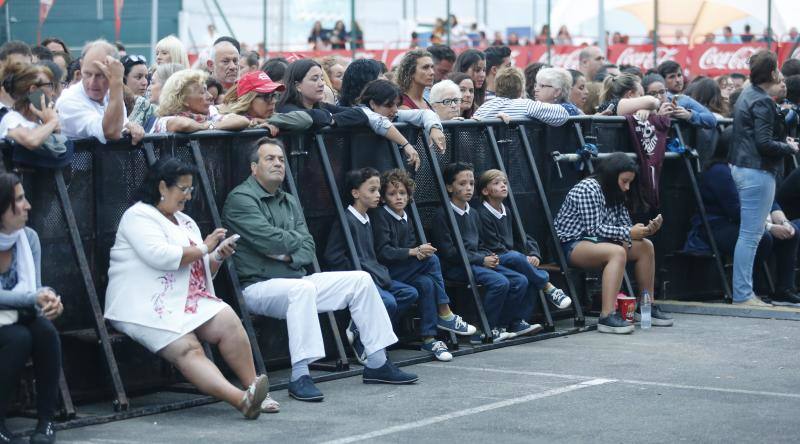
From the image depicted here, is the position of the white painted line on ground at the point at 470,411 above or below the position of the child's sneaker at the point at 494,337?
above

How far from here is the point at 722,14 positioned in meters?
27.3

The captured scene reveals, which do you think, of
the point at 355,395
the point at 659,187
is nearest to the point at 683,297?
the point at 659,187

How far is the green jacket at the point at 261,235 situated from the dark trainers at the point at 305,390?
2.37 ft

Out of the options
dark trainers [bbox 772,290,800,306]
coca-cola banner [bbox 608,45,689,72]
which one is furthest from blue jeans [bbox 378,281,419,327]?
coca-cola banner [bbox 608,45,689,72]

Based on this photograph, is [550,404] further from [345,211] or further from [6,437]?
[6,437]

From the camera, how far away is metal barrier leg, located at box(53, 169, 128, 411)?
7.63 metres

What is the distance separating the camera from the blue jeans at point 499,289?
10.0 meters

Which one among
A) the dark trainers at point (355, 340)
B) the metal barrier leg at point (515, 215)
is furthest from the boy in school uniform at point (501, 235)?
the dark trainers at point (355, 340)

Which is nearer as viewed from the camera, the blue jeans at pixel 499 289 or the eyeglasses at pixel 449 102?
the blue jeans at pixel 499 289

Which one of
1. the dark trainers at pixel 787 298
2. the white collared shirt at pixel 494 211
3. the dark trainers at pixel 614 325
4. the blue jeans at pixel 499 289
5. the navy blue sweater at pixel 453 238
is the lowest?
the dark trainers at pixel 787 298

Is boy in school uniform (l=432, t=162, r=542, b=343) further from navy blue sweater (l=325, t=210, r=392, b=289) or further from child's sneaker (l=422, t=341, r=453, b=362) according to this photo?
navy blue sweater (l=325, t=210, r=392, b=289)

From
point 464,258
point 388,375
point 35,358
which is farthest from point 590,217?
point 35,358

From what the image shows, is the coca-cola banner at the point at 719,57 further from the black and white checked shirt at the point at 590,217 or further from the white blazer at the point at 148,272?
the white blazer at the point at 148,272

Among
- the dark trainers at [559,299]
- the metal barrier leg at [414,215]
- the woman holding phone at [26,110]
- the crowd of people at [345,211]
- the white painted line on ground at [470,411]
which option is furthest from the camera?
the dark trainers at [559,299]
